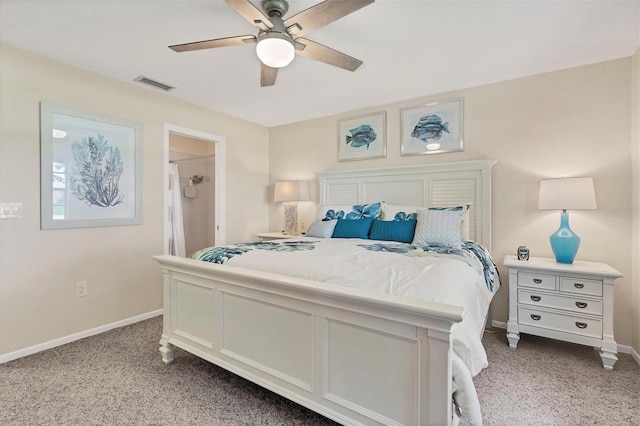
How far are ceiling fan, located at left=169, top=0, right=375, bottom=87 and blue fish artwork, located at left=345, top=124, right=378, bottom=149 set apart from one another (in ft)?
5.89

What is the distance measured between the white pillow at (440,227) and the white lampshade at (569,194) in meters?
0.62

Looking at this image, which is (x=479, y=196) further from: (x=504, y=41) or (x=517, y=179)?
(x=504, y=41)

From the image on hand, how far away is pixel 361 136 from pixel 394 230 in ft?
5.07

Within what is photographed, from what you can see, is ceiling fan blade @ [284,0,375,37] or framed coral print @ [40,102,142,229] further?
framed coral print @ [40,102,142,229]

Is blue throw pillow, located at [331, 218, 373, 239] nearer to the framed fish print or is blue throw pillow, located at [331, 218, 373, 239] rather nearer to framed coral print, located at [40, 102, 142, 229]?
the framed fish print

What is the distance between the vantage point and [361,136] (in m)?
3.76

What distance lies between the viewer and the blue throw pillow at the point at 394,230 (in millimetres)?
2635

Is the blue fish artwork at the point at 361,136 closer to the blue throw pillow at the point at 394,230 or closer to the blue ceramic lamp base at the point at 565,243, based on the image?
Answer: the blue throw pillow at the point at 394,230

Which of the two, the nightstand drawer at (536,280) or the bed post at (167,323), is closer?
the bed post at (167,323)

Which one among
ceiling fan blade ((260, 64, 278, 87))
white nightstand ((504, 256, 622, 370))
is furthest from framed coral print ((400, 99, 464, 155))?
ceiling fan blade ((260, 64, 278, 87))

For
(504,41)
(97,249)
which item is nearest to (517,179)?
(504,41)

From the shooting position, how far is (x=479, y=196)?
2.96m

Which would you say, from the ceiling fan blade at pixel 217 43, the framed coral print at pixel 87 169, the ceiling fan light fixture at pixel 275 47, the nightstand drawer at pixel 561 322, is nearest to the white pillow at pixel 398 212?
the nightstand drawer at pixel 561 322

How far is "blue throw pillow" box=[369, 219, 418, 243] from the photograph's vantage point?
2.63m
